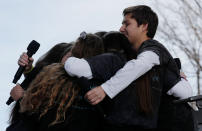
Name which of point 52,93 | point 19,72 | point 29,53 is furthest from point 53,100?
point 29,53

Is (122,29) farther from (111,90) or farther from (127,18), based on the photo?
(111,90)

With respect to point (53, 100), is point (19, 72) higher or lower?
higher

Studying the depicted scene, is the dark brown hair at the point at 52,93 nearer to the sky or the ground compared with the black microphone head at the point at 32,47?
nearer to the ground

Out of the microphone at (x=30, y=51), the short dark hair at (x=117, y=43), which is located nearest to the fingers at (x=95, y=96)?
the short dark hair at (x=117, y=43)

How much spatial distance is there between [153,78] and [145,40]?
0.36 meters

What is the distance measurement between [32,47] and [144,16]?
2.90 feet

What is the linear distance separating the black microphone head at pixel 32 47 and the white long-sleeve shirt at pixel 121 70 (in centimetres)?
56

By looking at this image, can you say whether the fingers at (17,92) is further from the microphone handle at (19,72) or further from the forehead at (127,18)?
the forehead at (127,18)

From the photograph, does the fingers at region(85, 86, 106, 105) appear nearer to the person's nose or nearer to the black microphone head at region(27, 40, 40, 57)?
the person's nose

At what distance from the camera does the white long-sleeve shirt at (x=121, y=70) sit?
2332mm

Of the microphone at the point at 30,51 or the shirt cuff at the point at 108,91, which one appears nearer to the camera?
the shirt cuff at the point at 108,91

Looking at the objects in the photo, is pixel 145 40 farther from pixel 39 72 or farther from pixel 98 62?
pixel 39 72

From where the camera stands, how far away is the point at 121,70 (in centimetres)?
238

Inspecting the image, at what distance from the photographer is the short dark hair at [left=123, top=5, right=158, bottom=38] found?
2793mm
